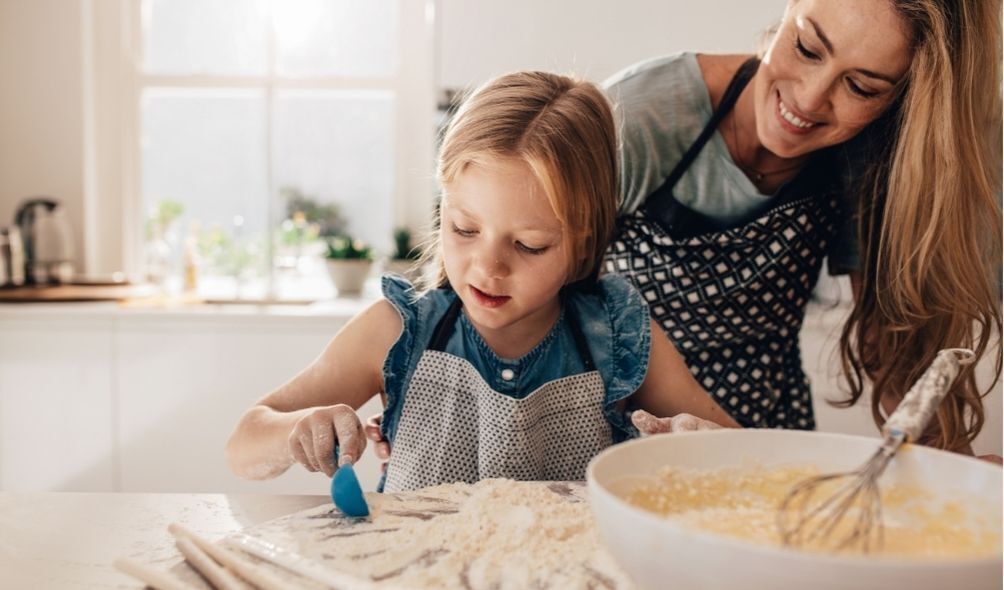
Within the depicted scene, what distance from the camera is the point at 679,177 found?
4.52 feet

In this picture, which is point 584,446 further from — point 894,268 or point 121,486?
point 121,486

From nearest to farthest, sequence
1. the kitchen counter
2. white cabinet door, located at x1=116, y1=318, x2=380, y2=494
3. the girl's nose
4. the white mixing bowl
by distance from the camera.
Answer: the white mixing bowl < the kitchen counter < the girl's nose < white cabinet door, located at x1=116, y1=318, x2=380, y2=494

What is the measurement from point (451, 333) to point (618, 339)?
0.72ft

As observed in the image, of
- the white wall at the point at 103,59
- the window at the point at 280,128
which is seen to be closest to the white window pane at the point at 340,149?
the window at the point at 280,128

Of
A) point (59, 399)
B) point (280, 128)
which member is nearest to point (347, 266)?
point (280, 128)

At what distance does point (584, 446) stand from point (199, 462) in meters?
1.57

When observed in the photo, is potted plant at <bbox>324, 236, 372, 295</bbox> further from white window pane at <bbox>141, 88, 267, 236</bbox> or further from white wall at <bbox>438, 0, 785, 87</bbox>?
white wall at <bbox>438, 0, 785, 87</bbox>

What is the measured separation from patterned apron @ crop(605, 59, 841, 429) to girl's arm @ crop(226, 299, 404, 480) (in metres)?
0.45

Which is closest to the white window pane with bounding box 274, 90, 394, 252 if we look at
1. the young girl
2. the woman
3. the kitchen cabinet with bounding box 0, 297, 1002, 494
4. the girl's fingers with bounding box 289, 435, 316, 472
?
the kitchen cabinet with bounding box 0, 297, 1002, 494

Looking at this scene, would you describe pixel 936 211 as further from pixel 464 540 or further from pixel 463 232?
pixel 464 540

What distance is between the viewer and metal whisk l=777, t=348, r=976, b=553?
539 mm

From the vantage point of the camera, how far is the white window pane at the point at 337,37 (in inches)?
113

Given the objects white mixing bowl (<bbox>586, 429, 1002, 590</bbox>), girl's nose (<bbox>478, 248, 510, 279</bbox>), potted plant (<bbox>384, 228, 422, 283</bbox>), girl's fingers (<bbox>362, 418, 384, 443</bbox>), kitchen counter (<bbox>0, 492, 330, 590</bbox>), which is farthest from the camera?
potted plant (<bbox>384, 228, 422, 283</bbox>)

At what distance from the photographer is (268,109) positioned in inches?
114
